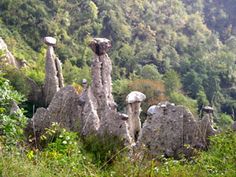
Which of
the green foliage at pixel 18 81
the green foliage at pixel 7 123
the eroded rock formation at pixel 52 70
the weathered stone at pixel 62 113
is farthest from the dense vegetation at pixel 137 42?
the green foliage at pixel 7 123

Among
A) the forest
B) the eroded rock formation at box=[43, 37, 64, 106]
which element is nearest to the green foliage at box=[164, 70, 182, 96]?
the forest

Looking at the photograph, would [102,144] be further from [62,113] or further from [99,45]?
[99,45]

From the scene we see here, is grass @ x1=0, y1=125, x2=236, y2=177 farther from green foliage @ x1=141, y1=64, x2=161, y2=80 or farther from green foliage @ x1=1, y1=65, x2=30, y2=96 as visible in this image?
green foliage @ x1=141, y1=64, x2=161, y2=80

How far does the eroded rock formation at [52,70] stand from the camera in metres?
16.6

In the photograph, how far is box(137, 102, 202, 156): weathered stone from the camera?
9.33 metres

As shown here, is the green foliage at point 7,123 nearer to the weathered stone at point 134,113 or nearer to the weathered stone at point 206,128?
the weathered stone at point 206,128

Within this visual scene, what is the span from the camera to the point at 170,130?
938 centimetres

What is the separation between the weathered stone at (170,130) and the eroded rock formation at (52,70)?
312 inches

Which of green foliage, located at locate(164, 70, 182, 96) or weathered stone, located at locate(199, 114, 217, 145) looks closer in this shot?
weathered stone, located at locate(199, 114, 217, 145)

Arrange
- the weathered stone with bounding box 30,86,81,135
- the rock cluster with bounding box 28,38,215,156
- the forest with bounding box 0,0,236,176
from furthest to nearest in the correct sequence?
the forest with bounding box 0,0,236,176, the weathered stone with bounding box 30,86,81,135, the rock cluster with bounding box 28,38,215,156

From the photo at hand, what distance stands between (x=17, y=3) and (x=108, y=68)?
22.3 meters

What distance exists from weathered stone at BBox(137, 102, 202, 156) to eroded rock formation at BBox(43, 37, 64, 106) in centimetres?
791

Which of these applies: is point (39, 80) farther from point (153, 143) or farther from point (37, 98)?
point (153, 143)

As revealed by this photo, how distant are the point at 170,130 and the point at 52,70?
821 cm
